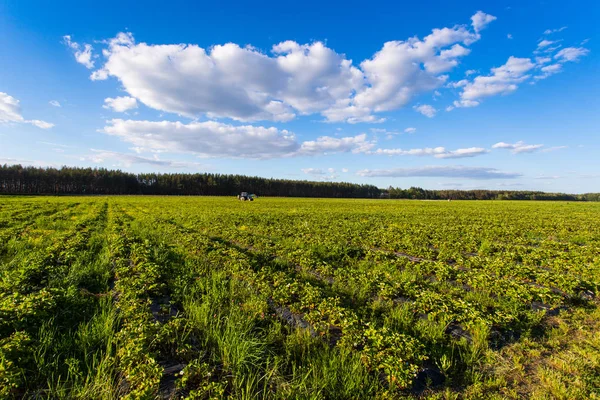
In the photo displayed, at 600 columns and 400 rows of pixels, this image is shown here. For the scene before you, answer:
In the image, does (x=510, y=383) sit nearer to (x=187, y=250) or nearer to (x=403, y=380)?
(x=403, y=380)

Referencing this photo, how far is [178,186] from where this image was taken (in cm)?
13800

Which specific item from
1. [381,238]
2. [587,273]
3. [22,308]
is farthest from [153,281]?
[587,273]

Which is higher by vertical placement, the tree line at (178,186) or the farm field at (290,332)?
the tree line at (178,186)

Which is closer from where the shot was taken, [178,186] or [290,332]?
[290,332]

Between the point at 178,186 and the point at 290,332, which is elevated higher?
the point at 178,186

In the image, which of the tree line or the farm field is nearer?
the farm field

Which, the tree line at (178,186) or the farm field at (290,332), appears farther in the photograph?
the tree line at (178,186)

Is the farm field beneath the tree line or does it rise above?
beneath

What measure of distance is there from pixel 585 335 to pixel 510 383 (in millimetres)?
3242

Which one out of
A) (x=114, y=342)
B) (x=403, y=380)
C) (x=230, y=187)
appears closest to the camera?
(x=403, y=380)

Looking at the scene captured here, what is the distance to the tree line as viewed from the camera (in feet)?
380

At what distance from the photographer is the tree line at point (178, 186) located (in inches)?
4564

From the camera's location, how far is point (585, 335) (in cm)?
574

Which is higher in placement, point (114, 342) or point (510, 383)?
point (114, 342)
